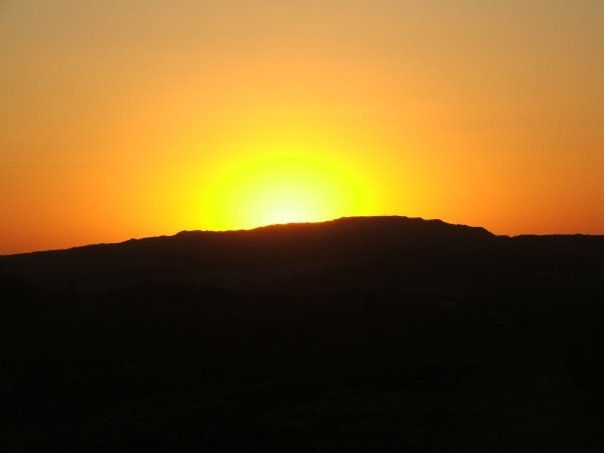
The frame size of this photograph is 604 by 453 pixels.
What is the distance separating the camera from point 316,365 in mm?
24188

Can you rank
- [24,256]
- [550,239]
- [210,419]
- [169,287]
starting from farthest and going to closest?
[24,256] < [550,239] < [169,287] < [210,419]

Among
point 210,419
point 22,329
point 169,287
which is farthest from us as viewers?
point 169,287

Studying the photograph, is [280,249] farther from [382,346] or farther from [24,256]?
[382,346]

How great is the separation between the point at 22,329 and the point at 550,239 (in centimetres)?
4287

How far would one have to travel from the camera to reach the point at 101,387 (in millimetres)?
22281

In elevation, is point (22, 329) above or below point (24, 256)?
below

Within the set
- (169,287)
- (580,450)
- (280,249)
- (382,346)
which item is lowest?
(580,450)

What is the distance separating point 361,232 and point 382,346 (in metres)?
43.3

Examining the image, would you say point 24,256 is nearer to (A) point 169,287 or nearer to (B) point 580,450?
(A) point 169,287

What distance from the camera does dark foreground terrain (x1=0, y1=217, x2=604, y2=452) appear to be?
16.7 metres

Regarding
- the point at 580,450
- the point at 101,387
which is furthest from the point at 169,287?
the point at 580,450

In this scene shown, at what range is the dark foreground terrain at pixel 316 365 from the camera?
656 inches

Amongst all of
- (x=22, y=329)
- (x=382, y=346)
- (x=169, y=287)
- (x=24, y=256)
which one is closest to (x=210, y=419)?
(x=382, y=346)

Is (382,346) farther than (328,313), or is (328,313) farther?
(328,313)
